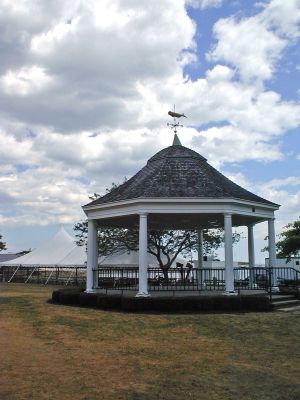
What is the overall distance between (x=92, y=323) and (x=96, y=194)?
2765 cm

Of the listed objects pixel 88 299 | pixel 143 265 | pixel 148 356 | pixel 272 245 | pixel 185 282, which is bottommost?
pixel 148 356

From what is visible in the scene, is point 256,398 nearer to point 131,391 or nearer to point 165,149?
point 131,391

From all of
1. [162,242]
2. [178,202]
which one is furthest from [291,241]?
[178,202]

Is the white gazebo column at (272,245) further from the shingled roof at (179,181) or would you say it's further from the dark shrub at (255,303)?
the dark shrub at (255,303)

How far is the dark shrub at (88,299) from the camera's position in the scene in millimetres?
18016

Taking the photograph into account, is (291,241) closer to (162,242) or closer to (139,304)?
(162,242)

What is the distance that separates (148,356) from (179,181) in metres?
10.2

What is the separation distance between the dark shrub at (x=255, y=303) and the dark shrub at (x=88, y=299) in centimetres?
533

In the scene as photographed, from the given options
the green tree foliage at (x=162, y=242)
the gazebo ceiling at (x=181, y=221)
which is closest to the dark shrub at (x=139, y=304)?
the gazebo ceiling at (x=181, y=221)

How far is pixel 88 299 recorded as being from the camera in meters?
18.2

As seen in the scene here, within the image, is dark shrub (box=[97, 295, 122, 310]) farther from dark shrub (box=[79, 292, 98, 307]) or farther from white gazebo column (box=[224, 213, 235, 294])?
white gazebo column (box=[224, 213, 235, 294])

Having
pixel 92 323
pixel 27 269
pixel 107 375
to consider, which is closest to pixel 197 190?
pixel 92 323

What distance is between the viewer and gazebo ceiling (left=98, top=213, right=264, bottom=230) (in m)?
21.2

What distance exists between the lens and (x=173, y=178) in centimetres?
1952
